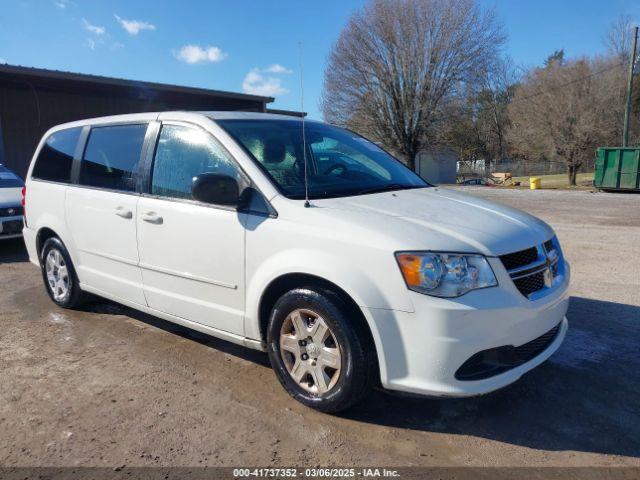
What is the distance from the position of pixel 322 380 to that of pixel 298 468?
563mm

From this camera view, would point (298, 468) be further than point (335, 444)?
No

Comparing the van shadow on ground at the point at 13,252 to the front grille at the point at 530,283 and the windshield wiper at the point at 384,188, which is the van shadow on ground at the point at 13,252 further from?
the front grille at the point at 530,283

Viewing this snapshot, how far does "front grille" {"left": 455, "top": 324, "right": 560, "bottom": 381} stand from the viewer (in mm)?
2707

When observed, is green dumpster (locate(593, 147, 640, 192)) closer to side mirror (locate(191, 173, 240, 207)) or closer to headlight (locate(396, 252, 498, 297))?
headlight (locate(396, 252, 498, 297))

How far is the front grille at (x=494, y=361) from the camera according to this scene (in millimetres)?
2707

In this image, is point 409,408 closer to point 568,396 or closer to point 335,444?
point 335,444

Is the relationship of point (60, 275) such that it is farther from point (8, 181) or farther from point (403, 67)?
point (403, 67)

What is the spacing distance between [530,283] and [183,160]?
246cm

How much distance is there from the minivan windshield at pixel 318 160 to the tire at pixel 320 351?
0.70 m

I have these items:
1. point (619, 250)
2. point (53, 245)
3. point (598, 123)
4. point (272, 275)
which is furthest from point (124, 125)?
point (598, 123)

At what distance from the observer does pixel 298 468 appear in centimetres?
259

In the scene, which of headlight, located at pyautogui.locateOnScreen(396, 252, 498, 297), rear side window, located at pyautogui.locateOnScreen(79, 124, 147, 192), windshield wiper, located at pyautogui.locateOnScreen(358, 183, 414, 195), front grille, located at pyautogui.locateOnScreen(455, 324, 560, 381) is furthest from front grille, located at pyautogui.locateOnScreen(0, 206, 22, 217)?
front grille, located at pyautogui.locateOnScreen(455, 324, 560, 381)

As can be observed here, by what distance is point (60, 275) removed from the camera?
5.08 meters

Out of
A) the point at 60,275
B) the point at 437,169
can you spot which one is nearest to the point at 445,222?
the point at 60,275
